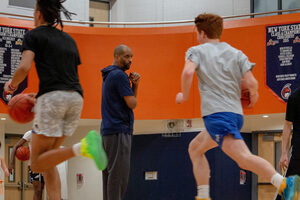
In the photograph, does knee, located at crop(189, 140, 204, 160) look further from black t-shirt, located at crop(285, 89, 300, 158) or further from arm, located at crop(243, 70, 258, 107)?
black t-shirt, located at crop(285, 89, 300, 158)

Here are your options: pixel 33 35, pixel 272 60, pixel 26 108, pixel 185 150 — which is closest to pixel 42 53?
pixel 33 35

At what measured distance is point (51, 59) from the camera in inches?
140

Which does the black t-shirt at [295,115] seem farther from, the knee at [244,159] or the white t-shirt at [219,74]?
the knee at [244,159]

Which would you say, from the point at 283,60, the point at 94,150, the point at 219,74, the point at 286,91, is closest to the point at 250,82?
the point at 219,74

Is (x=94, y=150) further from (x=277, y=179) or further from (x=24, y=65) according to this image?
(x=277, y=179)

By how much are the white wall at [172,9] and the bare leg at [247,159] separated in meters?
10.6

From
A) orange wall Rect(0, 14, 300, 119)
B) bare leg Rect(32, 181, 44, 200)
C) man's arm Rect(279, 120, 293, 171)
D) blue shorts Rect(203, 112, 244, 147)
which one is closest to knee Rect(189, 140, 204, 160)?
blue shorts Rect(203, 112, 244, 147)

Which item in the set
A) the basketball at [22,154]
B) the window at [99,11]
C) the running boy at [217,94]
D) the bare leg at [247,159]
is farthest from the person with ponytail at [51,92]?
the window at [99,11]

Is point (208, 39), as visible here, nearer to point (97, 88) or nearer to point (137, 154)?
point (97, 88)

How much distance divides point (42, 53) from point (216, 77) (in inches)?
54.2

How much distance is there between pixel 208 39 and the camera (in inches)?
152

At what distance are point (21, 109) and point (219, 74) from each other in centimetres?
162

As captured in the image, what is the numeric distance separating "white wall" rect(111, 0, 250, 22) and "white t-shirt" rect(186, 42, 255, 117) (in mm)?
10261

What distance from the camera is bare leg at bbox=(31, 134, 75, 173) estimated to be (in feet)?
11.2
